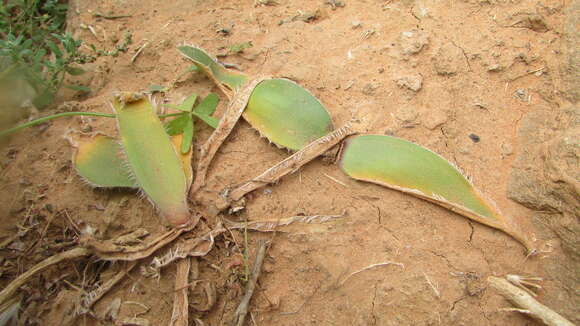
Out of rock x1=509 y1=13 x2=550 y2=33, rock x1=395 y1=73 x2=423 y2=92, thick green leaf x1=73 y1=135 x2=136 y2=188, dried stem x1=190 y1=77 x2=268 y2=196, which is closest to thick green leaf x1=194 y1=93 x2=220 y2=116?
dried stem x1=190 y1=77 x2=268 y2=196

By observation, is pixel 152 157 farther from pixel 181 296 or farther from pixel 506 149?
pixel 506 149

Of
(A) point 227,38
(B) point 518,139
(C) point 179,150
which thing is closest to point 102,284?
(C) point 179,150

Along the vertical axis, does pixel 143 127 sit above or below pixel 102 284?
above

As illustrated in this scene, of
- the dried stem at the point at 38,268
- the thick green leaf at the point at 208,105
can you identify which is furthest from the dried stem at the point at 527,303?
the dried stem at the point at 38,268

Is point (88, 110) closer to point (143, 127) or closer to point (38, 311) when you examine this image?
point (143, 127)

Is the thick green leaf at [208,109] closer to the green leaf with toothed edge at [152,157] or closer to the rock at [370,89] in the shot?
the green leaf with toothed edge at [152,157]

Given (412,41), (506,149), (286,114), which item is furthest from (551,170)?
(286,114)
